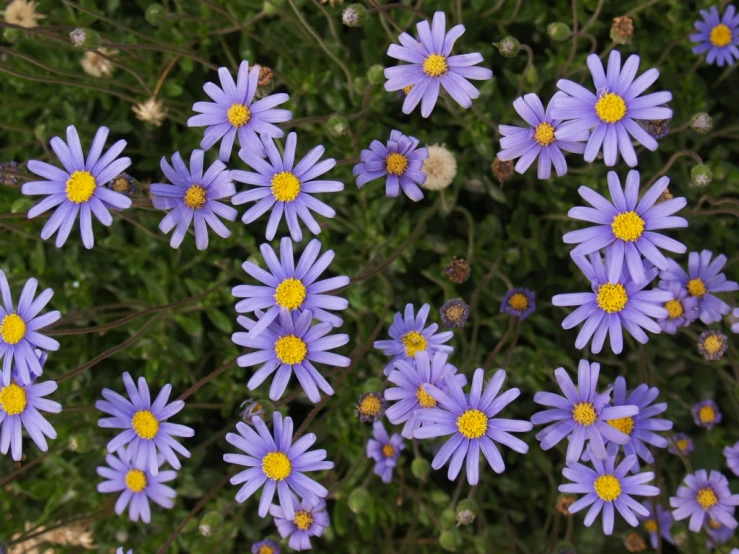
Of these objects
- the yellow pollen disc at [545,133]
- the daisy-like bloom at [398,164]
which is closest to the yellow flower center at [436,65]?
the daisy-like bloom at [398,164]

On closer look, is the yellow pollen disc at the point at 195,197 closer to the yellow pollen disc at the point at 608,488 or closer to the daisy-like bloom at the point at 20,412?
the daisy-like bloom at the point at 20,412

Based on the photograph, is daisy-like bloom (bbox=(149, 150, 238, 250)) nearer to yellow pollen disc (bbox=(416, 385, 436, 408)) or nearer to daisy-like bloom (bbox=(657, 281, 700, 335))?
yellow pollen disc (bbox=(416, 385, 436, 408))

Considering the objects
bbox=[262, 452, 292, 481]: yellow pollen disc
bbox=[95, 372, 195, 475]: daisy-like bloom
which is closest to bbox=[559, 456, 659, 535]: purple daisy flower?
bbox=[262, 452, 292, 481]: yellow pollen disc

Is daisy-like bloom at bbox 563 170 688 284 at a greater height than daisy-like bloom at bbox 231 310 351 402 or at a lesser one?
greater

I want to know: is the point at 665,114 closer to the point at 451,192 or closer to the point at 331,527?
the point at 451,192

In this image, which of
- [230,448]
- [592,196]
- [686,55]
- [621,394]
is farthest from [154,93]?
[686,55]
